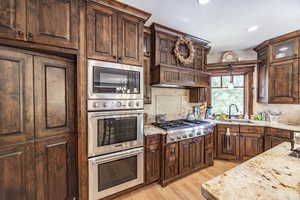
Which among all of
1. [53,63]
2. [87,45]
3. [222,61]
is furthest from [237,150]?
[53,63]

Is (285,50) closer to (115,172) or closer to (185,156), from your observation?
(185,156)

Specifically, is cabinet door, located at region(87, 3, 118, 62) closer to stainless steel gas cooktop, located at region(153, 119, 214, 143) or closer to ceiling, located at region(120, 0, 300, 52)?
ceiling, located at region(120, 0, 300, 52)

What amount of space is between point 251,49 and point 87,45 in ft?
12.9

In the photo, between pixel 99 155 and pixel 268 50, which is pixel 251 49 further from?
pixel 99 155

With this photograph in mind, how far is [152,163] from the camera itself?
2.08 metres

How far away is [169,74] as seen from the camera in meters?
2.42

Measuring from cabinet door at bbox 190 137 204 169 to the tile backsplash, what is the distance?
77 centimetres

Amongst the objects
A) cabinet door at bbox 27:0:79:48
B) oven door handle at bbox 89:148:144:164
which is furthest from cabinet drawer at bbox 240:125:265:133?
cabinet door at bbox 27:0:79:48

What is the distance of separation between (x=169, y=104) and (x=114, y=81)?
163 cm

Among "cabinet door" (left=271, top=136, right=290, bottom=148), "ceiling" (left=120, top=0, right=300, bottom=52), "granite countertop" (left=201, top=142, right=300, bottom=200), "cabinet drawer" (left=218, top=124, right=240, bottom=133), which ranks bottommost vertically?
"cabinet door" (left=271, top=136, right=290, bottom=148)

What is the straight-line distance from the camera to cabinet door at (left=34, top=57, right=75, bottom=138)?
1.41 m

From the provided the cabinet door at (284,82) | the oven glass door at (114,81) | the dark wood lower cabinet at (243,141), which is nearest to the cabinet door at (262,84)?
the cabinet door at (284,82)

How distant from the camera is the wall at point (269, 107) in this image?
9.38ft

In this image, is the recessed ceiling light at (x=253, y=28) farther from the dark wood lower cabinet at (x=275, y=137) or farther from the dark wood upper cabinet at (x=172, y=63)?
the dark wood lower cabinet at (x=275, y=137)
